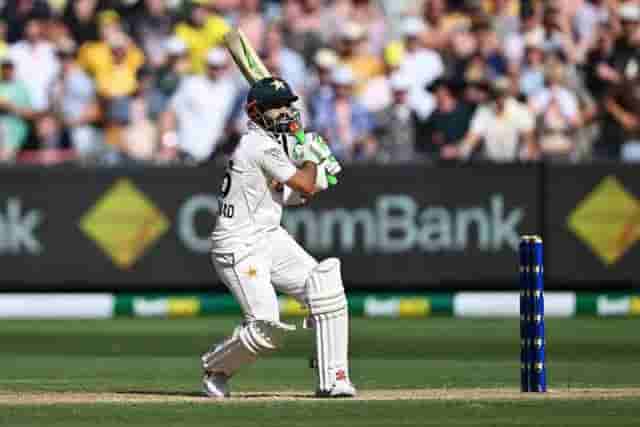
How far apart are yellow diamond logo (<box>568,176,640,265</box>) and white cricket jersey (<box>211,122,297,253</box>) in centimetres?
726

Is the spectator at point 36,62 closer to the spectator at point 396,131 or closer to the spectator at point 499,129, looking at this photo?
the spectator at point 396,131

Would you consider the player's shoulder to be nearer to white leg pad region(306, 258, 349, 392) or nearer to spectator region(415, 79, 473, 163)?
white leg pad region(306, 258, 349, 392)

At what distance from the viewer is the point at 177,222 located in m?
16.6

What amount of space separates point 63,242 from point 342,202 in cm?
260

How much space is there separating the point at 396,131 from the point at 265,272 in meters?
7.41

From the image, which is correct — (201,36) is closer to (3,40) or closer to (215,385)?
(3,40)

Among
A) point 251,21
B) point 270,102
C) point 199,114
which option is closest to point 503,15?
point 251,21

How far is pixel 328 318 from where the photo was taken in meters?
9.69

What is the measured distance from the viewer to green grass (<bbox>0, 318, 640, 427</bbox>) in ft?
29.1

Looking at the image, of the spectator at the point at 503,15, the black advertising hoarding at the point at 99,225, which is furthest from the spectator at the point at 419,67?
the black advertising hoarding at the point at 99,225

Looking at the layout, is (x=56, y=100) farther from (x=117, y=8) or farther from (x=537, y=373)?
(x=537, y=373)

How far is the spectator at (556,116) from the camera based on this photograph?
55.8ft

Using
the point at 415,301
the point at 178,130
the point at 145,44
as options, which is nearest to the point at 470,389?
the point at 415,301

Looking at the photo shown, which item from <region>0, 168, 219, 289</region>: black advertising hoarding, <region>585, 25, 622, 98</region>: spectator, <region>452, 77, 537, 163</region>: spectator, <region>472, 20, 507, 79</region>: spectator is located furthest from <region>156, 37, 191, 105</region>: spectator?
<region>585, 25, 622, 98</region>: spectator
